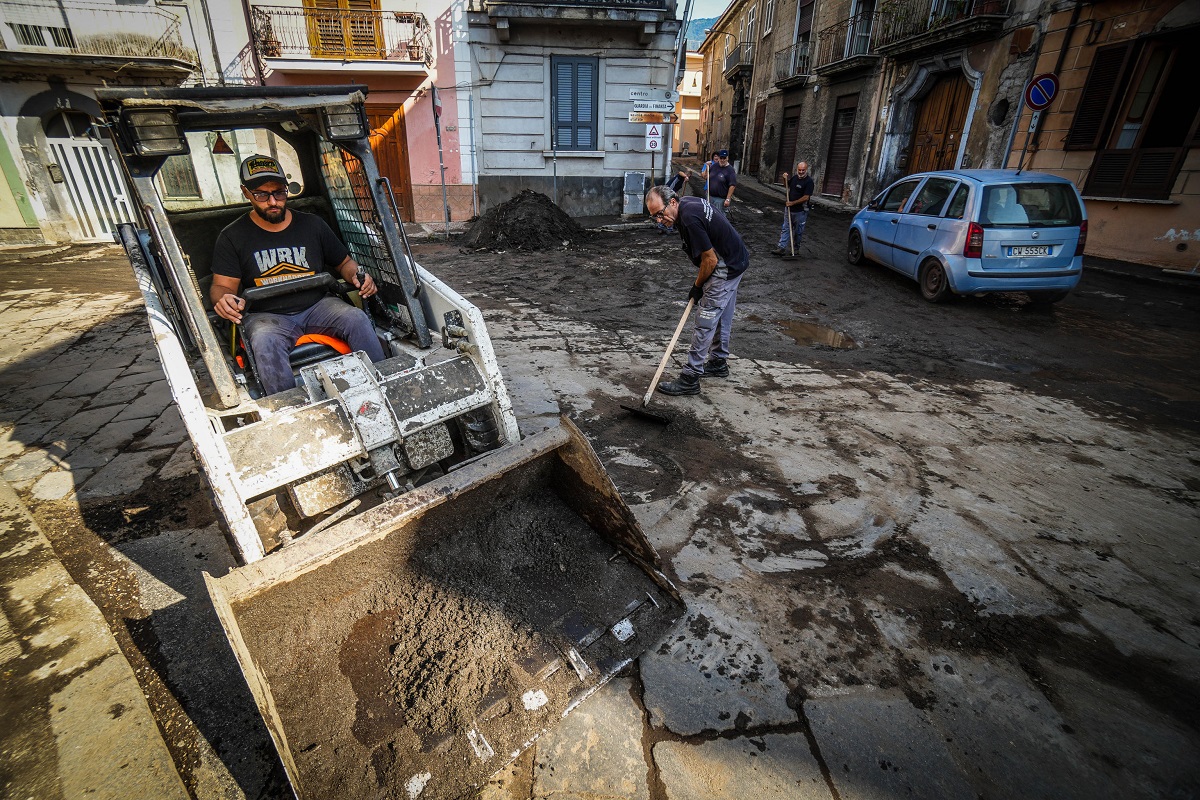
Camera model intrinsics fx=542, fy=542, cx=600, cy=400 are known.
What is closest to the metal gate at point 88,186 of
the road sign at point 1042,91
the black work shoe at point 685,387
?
the black work shoe at point 685,387

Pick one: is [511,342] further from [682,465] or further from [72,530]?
[72,530]

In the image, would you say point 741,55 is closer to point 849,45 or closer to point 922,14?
point 849,45

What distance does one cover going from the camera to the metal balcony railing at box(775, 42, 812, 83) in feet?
64.9

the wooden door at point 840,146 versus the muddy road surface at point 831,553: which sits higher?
the wooden door at point 840,146

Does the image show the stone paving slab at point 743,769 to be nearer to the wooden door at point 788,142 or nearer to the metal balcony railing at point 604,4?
the metal balcony railing at point 604,4

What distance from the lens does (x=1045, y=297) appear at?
7465 mm

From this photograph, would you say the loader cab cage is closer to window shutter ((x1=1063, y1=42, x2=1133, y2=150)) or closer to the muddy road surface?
the muddy road surface

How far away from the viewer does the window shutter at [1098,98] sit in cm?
948

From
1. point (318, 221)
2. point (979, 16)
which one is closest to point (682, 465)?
point (318, 221)

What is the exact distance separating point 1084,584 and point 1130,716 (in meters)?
0.78

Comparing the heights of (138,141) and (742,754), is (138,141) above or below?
above

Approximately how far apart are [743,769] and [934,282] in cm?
750

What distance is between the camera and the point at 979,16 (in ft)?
37.2

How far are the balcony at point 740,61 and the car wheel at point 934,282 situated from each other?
23.9 m
